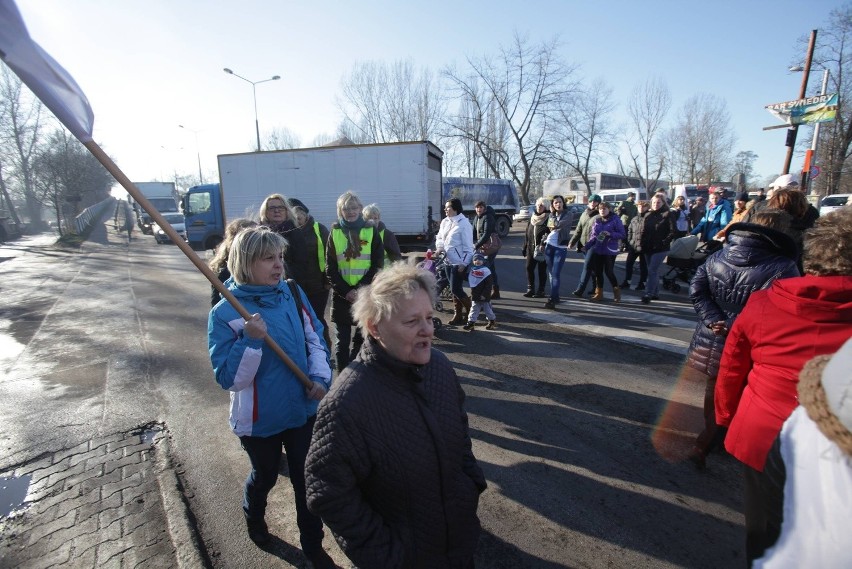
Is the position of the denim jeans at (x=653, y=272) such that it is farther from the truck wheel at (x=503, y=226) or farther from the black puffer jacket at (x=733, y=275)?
the truck wheel at (x=503, y=226)

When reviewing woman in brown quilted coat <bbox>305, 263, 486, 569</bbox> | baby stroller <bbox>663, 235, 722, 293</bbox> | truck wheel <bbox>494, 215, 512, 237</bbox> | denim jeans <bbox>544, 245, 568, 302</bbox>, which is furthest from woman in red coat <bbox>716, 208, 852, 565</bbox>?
truck wheel <bbox>494, 215, 512, 237</bbox>

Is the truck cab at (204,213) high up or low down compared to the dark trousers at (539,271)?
up

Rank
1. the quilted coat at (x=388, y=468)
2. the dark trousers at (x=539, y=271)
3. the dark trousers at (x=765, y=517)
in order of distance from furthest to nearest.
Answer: the dark trousers at (x=539, y=271), the quilted coat at (x=388, y=468), the dark trousers at (x=765, y=517)

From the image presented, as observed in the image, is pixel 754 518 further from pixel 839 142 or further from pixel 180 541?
pixel 839 142

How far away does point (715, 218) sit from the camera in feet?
27.6

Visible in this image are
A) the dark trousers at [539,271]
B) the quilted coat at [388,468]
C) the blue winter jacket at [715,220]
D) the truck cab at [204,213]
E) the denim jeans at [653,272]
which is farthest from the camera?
the truck cab at [204,213]

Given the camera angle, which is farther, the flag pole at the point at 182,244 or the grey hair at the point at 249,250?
the grey hair at the point at 249,250

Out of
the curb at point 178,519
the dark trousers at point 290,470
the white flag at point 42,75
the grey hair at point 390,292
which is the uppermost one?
the white flag at point 42,75

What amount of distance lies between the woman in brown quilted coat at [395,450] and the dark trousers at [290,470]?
0.91 meters

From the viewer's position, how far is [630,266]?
9.30 meters

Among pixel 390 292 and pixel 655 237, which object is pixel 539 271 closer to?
pixel 655 237

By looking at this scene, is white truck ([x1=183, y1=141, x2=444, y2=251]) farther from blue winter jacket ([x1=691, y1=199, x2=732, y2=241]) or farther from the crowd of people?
the crowd of people

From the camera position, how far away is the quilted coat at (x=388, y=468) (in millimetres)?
1471

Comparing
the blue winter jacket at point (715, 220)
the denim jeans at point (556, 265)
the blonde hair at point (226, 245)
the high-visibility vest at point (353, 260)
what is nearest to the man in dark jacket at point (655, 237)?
the blue winter jacket at point (715, 220)
